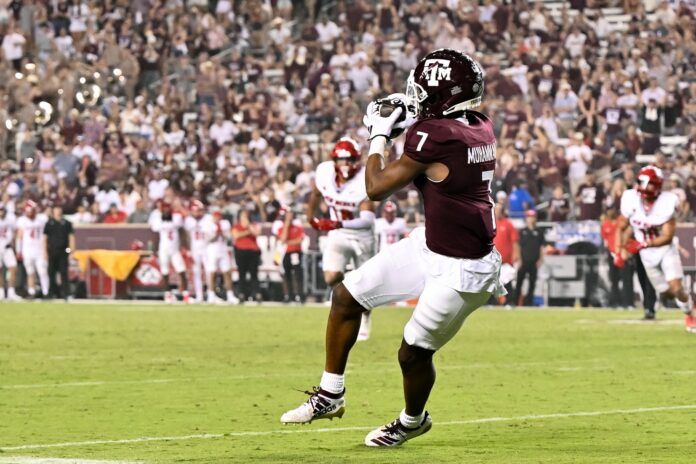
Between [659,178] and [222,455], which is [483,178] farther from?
[659,178]

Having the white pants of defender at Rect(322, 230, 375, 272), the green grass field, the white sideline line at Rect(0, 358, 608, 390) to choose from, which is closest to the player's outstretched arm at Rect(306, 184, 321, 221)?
the white pants of defender at Rect(322, 230, 375, 272)

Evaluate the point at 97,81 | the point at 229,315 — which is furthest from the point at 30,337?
the point at 97,81

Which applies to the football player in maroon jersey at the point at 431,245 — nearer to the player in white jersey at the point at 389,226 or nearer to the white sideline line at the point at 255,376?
the white sideline line at the point at 255,376

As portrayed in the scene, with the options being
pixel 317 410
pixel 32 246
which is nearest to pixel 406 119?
pixel 317 410

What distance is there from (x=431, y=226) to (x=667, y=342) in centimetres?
940

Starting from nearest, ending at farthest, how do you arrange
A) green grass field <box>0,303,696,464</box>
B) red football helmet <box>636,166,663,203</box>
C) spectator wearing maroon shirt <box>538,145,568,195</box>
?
green grass field <box>0,303,696,464</box>, red football helmet <box>636,166,663,203</box>, spectator wearing maroon shirt <box>538,145,568,195</box>

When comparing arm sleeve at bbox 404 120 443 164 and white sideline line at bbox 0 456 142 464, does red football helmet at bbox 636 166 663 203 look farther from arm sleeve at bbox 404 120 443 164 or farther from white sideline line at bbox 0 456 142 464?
white sideline line at bbox 0 456 142 464

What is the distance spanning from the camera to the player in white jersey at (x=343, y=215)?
17.1m

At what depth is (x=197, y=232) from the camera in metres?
28.7

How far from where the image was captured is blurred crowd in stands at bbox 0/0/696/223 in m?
27.3

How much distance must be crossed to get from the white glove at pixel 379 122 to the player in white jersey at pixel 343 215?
902cm

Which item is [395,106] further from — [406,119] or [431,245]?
[431,245]

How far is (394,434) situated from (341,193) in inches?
357

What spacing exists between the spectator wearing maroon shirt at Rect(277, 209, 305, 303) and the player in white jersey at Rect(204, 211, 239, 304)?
1.29 m
